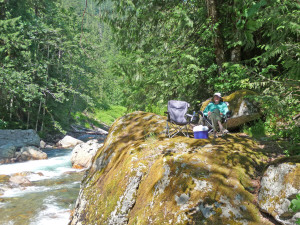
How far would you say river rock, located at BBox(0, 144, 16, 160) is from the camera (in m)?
13.5

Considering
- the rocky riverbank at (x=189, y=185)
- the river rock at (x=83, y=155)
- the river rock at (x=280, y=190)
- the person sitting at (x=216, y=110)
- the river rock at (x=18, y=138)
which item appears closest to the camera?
the river rock at (x=280, y=190)

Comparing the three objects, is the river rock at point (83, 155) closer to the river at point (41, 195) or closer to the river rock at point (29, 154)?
the river at point (41, 195)

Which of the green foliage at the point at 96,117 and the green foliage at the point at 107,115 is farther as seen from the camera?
the green foliage at the point at 107,115

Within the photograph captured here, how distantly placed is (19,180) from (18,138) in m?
6.43

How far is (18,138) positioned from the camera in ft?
51.9

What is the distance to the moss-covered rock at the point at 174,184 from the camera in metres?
A: 3.25

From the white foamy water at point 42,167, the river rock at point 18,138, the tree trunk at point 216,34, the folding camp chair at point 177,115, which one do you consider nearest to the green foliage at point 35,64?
the river rock at point 18,138

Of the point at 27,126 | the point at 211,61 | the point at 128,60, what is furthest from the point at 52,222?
the point at 27,126

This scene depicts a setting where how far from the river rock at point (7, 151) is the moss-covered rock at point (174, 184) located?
33.0 ft

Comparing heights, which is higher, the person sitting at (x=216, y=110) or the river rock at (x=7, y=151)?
the person sitting at (x=216, y=110)

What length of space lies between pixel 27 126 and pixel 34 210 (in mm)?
12294

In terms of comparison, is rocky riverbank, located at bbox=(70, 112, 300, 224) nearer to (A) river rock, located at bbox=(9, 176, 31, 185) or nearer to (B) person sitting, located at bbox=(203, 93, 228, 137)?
(B) person sitting, located at bbox=(203, 93, 228, 137)

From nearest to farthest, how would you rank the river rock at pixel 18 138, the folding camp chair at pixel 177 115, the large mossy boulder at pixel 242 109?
the folding camp chair at pixel 177 115
the large mossy boulder at pixel 242 109
the river rock at pixel 18 138

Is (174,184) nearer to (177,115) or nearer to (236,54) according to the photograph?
(177,115)
